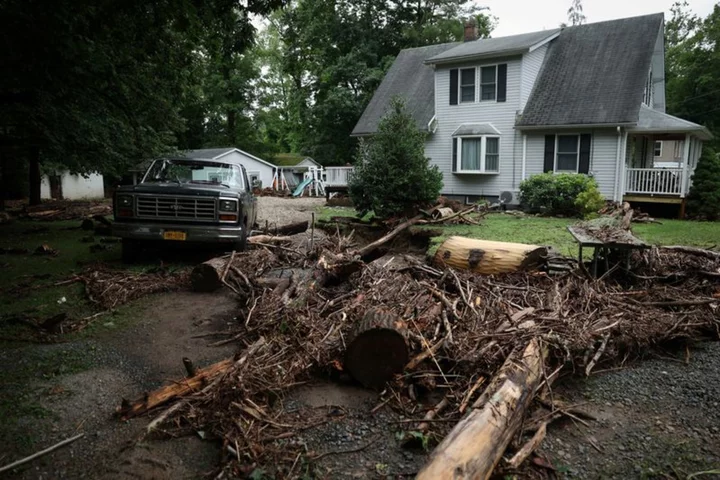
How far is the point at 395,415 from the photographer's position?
14.0 ft

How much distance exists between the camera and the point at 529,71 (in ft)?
65.5

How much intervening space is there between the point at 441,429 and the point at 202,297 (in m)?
4.55

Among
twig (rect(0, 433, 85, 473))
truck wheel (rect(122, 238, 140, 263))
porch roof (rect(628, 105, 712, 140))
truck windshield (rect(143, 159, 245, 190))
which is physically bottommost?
twig (rect(0, 433, 85, 473))

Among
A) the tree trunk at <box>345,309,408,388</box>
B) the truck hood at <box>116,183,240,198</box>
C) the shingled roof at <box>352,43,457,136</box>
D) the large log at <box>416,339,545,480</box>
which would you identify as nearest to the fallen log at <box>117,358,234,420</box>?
the tree trunk at <box>345,309,408,388</box>

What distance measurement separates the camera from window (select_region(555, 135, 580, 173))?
1884 centimetres

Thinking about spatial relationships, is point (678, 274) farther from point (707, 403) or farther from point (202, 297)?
point (202, 297)

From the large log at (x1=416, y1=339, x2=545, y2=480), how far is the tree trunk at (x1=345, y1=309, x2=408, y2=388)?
915 millimetres

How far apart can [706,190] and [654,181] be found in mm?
1578

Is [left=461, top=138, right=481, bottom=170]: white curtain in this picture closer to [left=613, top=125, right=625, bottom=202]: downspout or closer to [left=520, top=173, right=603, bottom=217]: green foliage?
[left=520, top=173, right=603, bottom=217]: green foliage

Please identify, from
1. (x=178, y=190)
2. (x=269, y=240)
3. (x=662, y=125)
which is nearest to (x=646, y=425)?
(x=178, y=190)

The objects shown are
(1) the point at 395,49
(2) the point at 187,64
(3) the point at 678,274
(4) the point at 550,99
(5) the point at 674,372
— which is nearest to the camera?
(5) the point at 674,372

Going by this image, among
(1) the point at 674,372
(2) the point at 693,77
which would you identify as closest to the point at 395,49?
(2) the point at 693,77

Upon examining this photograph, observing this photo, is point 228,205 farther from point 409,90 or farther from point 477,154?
point 409,90

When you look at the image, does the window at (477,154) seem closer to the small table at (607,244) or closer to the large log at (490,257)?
the large log at (490,257)
